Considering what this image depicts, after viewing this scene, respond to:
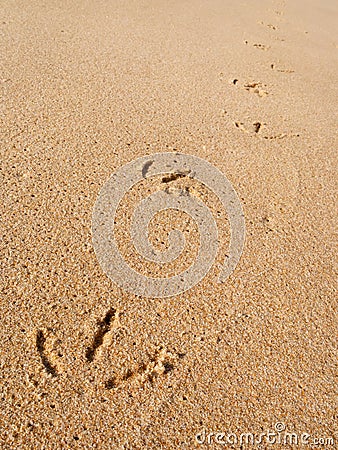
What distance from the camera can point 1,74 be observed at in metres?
2.04

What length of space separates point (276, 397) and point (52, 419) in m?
0.62

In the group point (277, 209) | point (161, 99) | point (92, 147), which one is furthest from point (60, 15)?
point (277, 209)

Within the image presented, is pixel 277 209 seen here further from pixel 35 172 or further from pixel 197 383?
pixel 35 172
